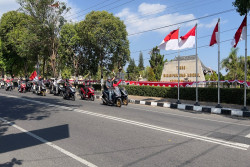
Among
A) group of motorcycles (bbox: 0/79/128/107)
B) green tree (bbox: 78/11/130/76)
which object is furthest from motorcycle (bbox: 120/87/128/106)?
green tree (bbox: 78/11/130/76)

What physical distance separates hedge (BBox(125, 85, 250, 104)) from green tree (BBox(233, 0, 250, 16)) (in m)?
4.84

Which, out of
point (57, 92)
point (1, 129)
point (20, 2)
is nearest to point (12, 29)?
point (20, 2)

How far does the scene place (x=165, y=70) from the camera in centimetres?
3303

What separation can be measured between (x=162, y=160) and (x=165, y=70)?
29679 millimetres

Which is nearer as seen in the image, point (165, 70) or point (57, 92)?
point (57, 92)

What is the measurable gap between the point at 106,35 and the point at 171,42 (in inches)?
471

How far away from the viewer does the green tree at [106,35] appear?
2372cm

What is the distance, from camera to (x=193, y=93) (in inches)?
642

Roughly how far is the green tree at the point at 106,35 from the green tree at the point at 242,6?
15.0 metres

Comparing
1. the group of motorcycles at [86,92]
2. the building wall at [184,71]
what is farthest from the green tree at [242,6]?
the building wall at [184,71]

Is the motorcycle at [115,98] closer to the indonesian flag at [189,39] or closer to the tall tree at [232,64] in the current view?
the indonesian flag at [189,39]

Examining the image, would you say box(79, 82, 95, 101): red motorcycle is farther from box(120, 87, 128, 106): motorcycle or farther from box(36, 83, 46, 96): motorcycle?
box(36, 83, 46, 96): motorcycle

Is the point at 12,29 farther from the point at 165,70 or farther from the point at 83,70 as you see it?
the point at 165,70

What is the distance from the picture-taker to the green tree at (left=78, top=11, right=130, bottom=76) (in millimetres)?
23719
